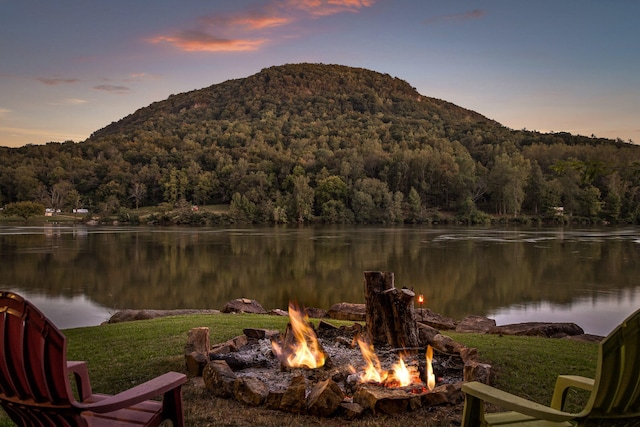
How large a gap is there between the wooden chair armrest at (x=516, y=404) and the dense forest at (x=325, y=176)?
2585 inches

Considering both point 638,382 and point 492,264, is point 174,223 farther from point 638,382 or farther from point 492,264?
point 638,382

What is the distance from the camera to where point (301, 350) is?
5.91m

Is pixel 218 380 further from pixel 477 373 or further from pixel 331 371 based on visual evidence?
pixel 477 373

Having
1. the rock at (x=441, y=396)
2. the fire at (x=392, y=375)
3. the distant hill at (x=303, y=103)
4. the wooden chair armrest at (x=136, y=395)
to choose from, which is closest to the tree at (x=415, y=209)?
the distant hill at (x=303, y=103)

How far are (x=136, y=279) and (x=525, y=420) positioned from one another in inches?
855

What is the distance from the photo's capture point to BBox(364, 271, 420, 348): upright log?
6324 mm

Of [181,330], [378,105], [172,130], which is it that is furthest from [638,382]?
[378,105]

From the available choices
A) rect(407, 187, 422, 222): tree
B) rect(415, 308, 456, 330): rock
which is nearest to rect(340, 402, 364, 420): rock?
rect(415, 308, 456, 330): rock

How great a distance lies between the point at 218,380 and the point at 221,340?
2.46 metres

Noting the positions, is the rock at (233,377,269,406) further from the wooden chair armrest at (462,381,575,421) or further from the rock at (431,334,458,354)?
the wooden chair armrest at (462,381,575,421)

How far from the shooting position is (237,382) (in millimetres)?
4938

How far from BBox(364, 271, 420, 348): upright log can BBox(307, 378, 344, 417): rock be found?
187 centimetres

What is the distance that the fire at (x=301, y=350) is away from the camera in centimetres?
579

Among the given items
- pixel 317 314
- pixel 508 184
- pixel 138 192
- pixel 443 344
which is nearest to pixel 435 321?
pixel 317 314
